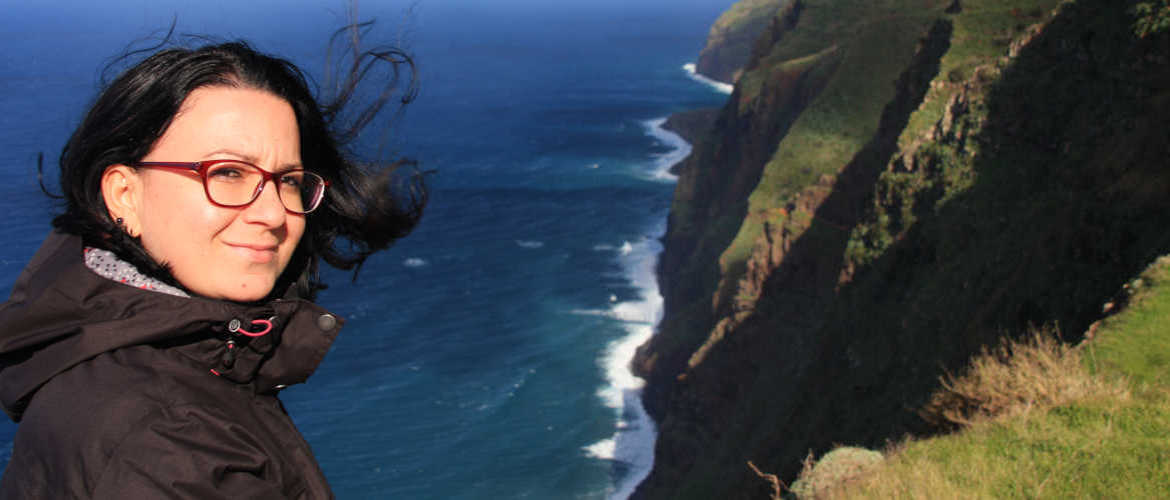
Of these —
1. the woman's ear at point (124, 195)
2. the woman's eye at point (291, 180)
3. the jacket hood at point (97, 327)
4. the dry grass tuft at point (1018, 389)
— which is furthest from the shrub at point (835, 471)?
the woman's ear at point (124, 195)

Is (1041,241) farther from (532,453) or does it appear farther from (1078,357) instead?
(532,453)

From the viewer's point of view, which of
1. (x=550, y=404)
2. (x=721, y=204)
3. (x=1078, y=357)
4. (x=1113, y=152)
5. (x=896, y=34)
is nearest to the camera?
(x=1078, y=357)

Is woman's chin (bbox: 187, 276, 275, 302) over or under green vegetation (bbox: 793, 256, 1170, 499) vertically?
over

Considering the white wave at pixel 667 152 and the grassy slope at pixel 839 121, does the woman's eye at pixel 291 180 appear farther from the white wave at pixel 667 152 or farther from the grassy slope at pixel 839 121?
the white wave at pixel 667 152

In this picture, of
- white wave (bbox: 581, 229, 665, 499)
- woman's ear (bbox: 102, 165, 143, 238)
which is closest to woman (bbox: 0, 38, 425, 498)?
woman's ear (bbox: 102, 165, 143, 238)

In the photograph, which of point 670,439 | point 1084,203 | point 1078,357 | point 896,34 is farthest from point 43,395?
point 896,34

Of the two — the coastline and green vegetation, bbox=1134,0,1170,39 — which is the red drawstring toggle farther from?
the coastline
